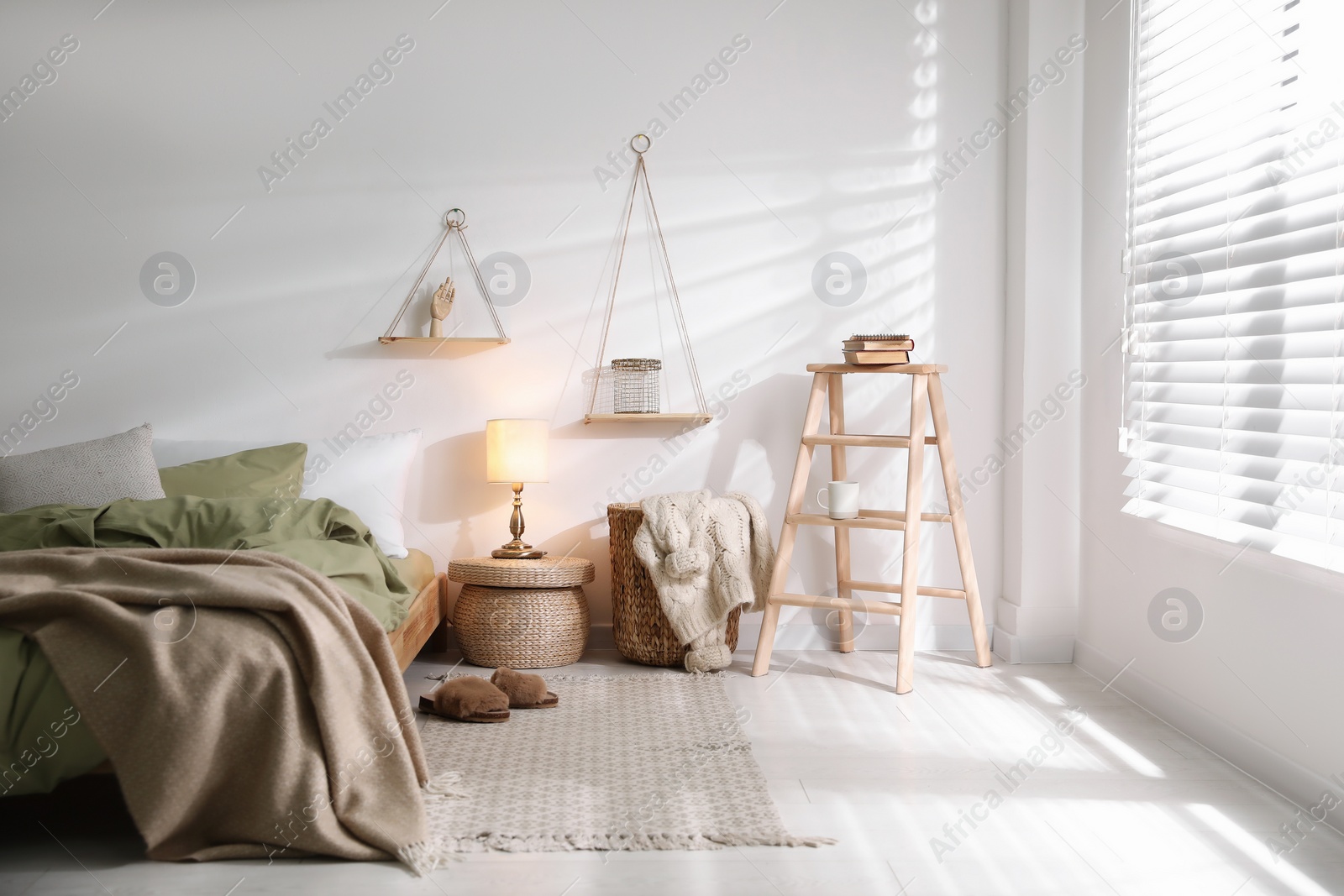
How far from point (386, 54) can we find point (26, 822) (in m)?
2.73

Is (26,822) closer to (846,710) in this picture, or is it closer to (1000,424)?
(846,710)

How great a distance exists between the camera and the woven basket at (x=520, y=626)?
10.9ft

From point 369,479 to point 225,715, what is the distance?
64.4 inches

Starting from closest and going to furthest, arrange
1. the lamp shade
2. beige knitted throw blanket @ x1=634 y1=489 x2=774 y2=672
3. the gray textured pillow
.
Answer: the gray textured pillow, beige knitted throw blanket @ x1=634 y1=489 x2=774 y2=672, the lamp shade

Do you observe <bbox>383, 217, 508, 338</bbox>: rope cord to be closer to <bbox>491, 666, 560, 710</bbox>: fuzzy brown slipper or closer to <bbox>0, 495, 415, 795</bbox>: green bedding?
<bbox>0, 495, 415, 795</bbox>: green bedding

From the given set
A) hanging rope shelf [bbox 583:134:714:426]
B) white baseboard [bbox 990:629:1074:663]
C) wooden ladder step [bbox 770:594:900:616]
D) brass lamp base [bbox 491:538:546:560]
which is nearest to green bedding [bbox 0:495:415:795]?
brass lamp base [bbox 491:538:546:560]

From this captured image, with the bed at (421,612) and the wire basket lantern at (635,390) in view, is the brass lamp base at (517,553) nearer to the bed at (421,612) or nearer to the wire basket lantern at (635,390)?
the bed at (421,612)

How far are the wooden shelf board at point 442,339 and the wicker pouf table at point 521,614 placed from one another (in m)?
0.81

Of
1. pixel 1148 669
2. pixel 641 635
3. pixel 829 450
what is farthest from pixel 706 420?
pixel 1148 669

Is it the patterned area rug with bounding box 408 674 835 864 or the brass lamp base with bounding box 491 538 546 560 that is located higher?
the brass lamp base with bounding box 491 538 546 560

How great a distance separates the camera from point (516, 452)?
11.2 ft

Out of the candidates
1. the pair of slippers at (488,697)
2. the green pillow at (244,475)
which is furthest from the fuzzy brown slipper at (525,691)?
the green pillow at (244,475)

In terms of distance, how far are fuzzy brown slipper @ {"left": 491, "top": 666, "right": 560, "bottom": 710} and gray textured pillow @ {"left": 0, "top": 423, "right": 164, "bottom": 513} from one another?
128 centimetres

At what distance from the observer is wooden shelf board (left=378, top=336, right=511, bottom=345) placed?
354 cm
